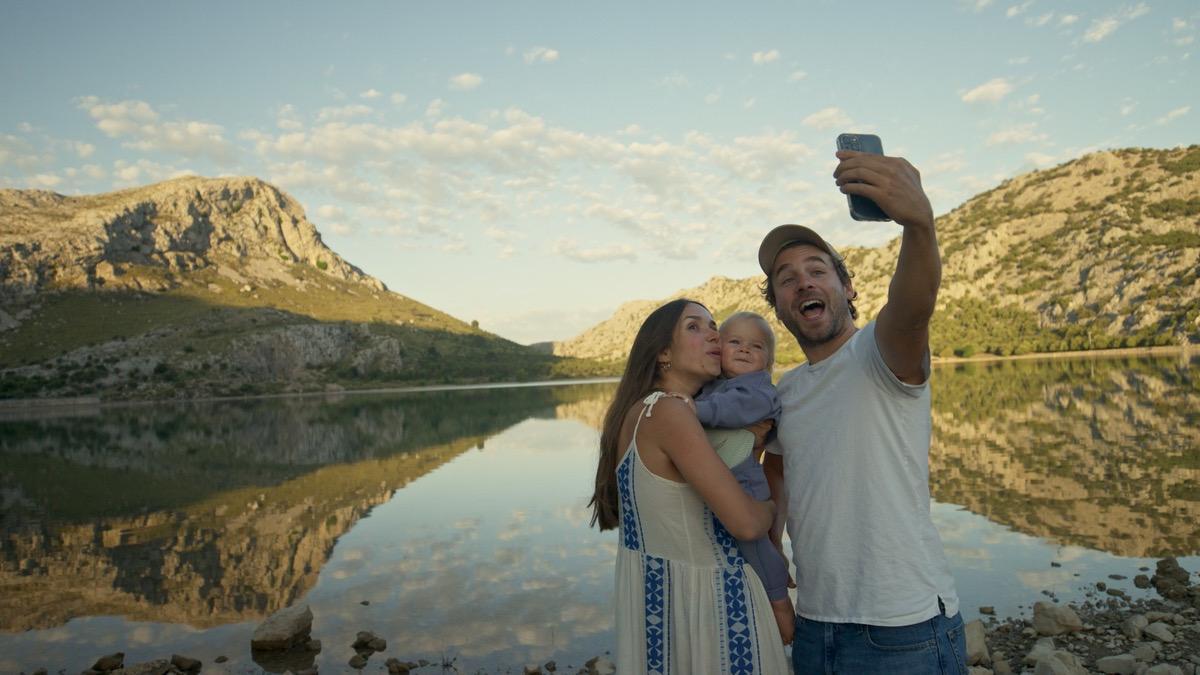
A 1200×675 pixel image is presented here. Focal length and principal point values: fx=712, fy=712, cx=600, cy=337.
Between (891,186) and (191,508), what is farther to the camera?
(191,508)

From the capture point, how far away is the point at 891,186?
213 centimetres

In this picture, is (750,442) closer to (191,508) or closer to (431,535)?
(431,535)

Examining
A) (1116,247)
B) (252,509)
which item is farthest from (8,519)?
(1116,247)

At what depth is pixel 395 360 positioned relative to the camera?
11038 centimetres

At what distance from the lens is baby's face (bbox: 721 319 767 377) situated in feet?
11.0

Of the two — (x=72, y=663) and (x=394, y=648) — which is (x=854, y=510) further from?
(x=72, y=663)

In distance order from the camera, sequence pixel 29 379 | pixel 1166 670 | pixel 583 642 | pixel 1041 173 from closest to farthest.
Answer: pixel 1166 670, pixel 583 642, pixel 29 379, pixel 1041 173

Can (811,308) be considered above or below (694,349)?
above

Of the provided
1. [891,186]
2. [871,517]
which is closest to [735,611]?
[871,517]

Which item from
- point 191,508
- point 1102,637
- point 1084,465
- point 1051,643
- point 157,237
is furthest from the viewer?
point 157,237

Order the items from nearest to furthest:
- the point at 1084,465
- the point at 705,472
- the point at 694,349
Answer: the point at 705,472 → the point at 694,349 → the point at 1084,465

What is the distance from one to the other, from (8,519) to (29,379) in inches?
3146

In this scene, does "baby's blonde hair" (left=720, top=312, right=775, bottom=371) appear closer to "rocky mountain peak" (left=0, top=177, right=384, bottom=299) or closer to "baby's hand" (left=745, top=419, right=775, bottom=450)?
"baby's hand" (left=745, top=419, right=775, bottom=450)

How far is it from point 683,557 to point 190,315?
123 m
